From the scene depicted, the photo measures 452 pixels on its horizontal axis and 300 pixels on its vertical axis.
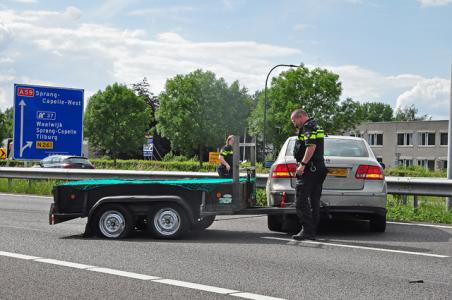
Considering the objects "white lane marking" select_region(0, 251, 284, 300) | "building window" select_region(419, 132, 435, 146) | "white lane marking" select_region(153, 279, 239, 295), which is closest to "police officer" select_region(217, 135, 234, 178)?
"white lane marking" select_region(0, 251, 284, 300)

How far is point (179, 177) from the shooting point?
1808 cm

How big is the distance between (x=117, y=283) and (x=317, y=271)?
200 centimetres

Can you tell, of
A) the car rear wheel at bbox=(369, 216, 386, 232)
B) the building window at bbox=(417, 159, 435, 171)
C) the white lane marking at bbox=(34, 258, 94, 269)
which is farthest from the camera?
the building window at bbox=(417, 159, 435, 171)

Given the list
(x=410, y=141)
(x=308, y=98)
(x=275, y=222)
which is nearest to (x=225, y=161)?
(x=275, y=222)

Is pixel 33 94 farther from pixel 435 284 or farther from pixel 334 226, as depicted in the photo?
pixel 435 284

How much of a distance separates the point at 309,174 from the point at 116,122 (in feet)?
227

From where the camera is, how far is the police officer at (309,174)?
928 centimetres

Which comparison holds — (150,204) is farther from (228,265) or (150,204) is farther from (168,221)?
(228,265)

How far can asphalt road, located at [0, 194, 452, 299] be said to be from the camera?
5898mm

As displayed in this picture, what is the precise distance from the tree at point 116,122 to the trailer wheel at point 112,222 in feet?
219

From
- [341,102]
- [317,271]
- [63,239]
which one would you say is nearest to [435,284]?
[317,271]

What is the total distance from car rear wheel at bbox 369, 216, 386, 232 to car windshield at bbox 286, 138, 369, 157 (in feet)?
3.13

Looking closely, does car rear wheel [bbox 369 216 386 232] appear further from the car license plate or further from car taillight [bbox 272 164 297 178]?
car taillight [bbox 272 164 297 178]

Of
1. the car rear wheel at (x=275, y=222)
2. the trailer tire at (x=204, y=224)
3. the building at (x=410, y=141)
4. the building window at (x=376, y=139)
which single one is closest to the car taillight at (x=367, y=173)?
the car rear wheel at (x=275, y=222)
